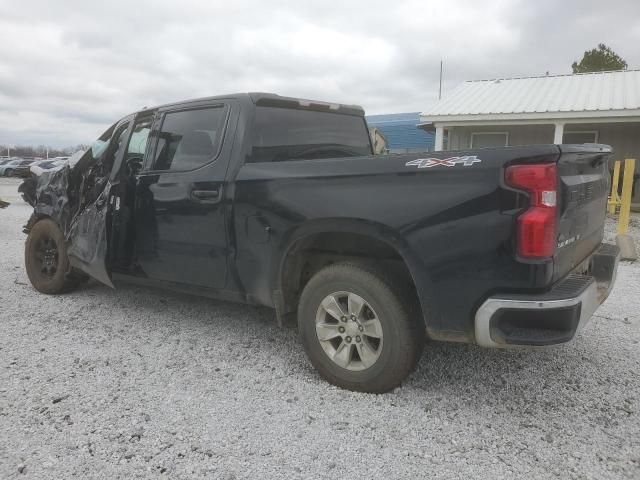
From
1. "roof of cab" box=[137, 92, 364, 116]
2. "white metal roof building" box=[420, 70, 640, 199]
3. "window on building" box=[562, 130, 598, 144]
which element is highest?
"white metal roof building" box=[420, 70, 640, 199]

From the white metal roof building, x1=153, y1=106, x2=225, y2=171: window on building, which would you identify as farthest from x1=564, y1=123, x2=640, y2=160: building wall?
x1=153, y1=106, x2=225, y2=171: window on building

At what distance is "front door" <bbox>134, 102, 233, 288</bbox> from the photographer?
3.54 meters

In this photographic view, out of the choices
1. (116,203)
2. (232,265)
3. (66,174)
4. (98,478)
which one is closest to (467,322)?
(232,265)

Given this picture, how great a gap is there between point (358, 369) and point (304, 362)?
2.19 feet

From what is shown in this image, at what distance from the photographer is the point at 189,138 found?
388 centimetres

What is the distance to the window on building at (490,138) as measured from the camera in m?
15.7

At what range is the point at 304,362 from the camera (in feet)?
11.8

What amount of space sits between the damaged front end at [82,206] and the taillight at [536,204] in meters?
3.33

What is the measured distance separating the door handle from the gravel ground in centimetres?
117

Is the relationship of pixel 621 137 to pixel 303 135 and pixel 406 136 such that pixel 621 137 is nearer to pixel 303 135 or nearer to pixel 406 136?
pixel 406 136

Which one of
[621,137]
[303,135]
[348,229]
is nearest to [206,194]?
[303,135]

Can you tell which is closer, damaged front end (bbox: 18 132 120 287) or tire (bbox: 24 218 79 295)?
damaged front end (bbox: 18 132 120 287)

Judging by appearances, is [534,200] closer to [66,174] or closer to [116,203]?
[116,203]

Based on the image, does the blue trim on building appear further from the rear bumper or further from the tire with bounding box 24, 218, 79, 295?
the rear bumper
